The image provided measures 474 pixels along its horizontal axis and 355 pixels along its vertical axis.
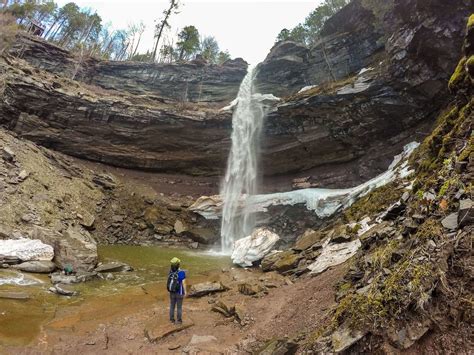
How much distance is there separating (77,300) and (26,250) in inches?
198

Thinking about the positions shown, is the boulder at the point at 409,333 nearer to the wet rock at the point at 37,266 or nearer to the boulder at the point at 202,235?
the wet rock at the point at 37,266

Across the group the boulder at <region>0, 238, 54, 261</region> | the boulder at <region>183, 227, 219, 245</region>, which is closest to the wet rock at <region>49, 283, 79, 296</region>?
the boulder at <region>0, 238, 54, 261</region>

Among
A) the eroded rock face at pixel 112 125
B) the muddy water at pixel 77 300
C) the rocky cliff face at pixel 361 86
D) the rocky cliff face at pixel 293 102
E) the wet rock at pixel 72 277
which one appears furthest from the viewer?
the eroded rock face at pixel 112 125

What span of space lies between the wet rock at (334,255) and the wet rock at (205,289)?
3.08 m

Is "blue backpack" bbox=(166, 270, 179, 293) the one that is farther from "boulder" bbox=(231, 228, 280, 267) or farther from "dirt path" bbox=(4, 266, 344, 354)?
"boulder" bbox=(231, 228, 280, 267)

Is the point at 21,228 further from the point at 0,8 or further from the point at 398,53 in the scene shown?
the point at 0,8

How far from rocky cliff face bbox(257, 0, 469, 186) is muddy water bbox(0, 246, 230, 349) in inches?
527

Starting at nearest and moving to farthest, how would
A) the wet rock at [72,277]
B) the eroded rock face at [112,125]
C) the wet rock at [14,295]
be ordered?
the wet rock at [14,295]
the wet rock at [72,277]
the eroded rock face at [112,125]

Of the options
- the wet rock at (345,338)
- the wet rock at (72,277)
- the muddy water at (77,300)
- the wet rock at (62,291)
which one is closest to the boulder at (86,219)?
the muddy water at (77,300)

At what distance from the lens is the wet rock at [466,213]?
3618mm

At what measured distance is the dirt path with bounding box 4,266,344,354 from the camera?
6.76 m

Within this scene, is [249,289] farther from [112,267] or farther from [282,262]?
[112,267]

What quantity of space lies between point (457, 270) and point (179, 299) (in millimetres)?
6442

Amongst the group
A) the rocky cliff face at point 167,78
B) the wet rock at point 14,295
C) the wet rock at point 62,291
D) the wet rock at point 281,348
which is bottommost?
the wet rock at point 281,348
